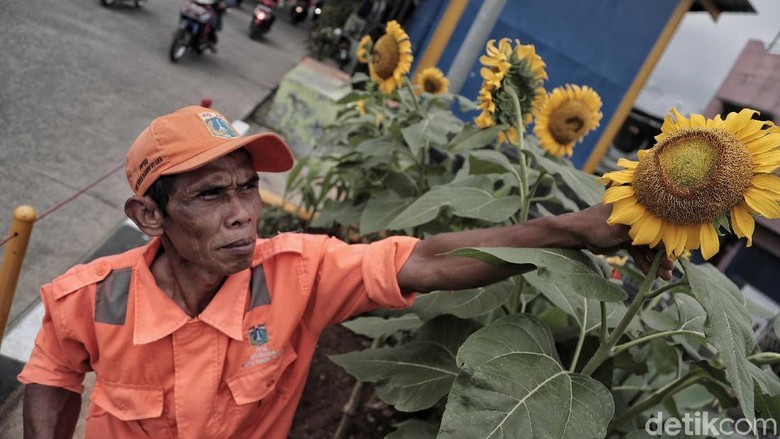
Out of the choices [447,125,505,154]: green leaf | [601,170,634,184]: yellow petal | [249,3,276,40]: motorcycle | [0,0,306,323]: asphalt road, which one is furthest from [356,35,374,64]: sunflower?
[249,3,276,40]: motorcycle

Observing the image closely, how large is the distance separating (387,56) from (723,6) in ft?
38.7

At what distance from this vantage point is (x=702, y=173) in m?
0.98

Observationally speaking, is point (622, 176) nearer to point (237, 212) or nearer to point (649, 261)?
point (649, 261)

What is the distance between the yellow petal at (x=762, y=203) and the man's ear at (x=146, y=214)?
4.43ft

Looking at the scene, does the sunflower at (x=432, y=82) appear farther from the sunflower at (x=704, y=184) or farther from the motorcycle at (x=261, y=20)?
the motorcycle at (x=261, y=20)

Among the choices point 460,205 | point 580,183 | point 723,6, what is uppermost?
point 723,6

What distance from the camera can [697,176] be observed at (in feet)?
A: 3.23

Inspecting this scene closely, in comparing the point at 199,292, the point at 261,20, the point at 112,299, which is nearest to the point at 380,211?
the point at 199,292

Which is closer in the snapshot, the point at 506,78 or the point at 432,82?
the point at 506,78

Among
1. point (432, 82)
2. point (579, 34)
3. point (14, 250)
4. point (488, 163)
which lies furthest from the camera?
point (579, 34)

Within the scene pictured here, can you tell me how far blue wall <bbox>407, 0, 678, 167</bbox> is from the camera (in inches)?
405

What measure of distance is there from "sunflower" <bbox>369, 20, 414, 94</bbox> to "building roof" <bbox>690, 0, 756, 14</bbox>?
1089 cm

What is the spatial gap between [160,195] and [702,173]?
4.16ft

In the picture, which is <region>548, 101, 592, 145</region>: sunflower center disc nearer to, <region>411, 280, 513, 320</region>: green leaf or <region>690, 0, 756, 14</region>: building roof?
<region>411, 280, 513, 320</region>: green leaf
